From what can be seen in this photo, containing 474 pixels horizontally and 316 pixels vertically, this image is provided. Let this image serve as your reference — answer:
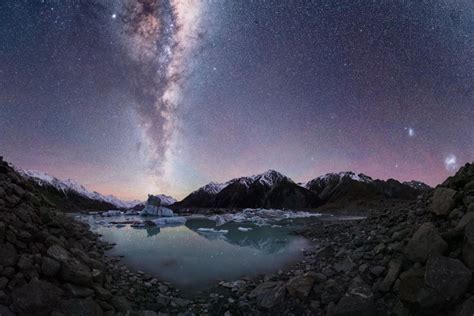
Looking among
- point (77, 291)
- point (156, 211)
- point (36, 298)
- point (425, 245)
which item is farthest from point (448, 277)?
point (156, 211)

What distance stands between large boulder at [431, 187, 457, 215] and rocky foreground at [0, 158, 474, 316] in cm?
5

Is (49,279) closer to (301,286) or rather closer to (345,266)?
(301,286)

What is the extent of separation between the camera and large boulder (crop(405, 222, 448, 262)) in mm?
8961

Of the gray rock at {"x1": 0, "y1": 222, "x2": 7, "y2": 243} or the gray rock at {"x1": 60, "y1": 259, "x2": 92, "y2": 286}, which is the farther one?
the gray rock at {"x1": 0, "y1": 222, "x2": 7, "y2": 243}

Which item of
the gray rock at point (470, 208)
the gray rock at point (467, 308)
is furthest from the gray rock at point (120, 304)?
the gray rock at point (470, 208)

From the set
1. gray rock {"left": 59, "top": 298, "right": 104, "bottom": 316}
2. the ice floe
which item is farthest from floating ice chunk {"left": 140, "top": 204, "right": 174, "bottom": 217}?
gray rock {"left": 59, "top": 298, "right": 104, "bottom": 316}

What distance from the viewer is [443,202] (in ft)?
36.9

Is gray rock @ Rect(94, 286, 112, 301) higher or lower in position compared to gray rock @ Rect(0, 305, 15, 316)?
lower

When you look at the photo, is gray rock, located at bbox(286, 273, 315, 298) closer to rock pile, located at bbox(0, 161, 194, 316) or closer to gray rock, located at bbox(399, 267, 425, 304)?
gray rock, located at bbox(399, 267, 425, 304)

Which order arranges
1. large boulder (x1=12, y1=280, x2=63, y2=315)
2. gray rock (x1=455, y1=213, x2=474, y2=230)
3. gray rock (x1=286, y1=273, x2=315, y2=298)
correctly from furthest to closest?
1. gray rock (x1=286, y1=273, x2=315, y2=298)
2. gray rock (x1=455, y1=213, x2=474, y2=230)
3. large boulder (x1=12, y1=280, x2=63, y2=315)

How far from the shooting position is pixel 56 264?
921 cm

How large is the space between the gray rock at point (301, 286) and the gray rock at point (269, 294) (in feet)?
0.99

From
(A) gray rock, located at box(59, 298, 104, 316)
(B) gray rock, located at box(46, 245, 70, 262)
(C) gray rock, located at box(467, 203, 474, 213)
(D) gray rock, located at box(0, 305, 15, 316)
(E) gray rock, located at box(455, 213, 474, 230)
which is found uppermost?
(C) gray rock, located at box(467, 203, 474, 213)

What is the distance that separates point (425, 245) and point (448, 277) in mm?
1784
